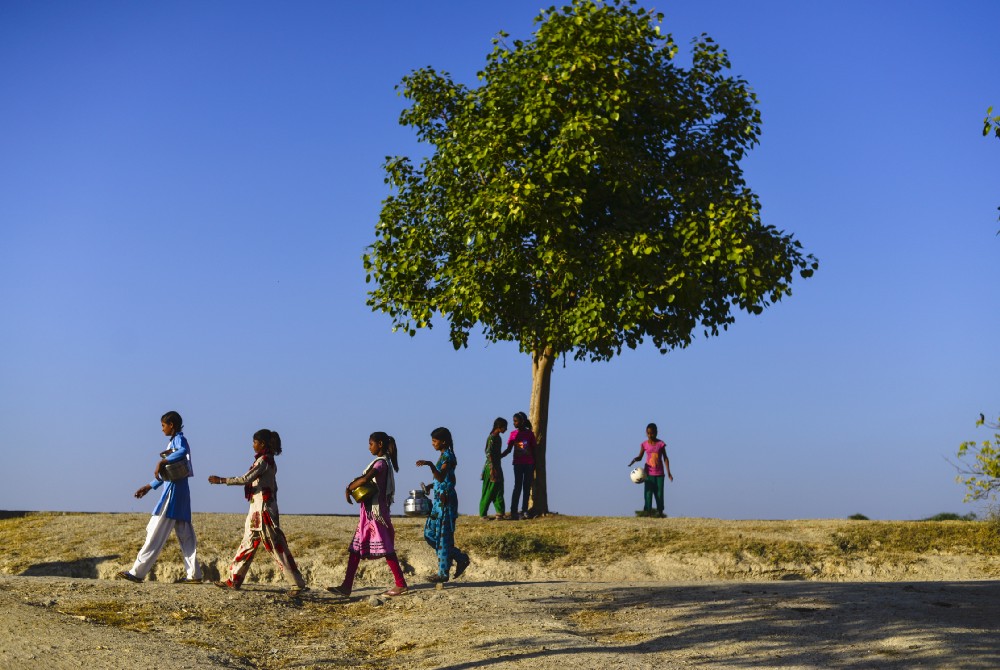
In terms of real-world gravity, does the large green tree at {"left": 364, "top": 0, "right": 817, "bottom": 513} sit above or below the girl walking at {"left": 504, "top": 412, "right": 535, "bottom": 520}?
above

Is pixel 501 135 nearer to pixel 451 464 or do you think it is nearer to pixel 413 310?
pixel 413 310

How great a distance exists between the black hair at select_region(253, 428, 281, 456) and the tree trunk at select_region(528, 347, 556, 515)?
1074 centimetres

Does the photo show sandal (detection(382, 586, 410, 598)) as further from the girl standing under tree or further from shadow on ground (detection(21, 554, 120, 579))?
the girl standing under tree

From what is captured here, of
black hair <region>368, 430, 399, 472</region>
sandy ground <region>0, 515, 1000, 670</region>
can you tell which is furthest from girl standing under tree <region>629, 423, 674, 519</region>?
black hair <region>368, 430, 399, 472</region>

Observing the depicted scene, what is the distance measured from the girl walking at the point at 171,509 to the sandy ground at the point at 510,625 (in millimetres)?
626

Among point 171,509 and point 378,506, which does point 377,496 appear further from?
point 171,509

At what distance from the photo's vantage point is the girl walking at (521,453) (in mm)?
23953

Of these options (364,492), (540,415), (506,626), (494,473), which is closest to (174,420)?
(364,492)

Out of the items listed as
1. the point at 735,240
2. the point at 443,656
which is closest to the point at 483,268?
the point at 735,240

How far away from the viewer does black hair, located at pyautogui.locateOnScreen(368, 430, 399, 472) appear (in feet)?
50.1

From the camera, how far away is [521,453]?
24.0 m

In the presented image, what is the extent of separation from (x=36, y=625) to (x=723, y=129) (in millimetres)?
20375

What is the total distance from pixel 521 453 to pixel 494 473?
2.46ft

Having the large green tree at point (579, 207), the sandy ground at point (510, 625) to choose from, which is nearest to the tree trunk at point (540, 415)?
the large green tree at point (579, 207)
